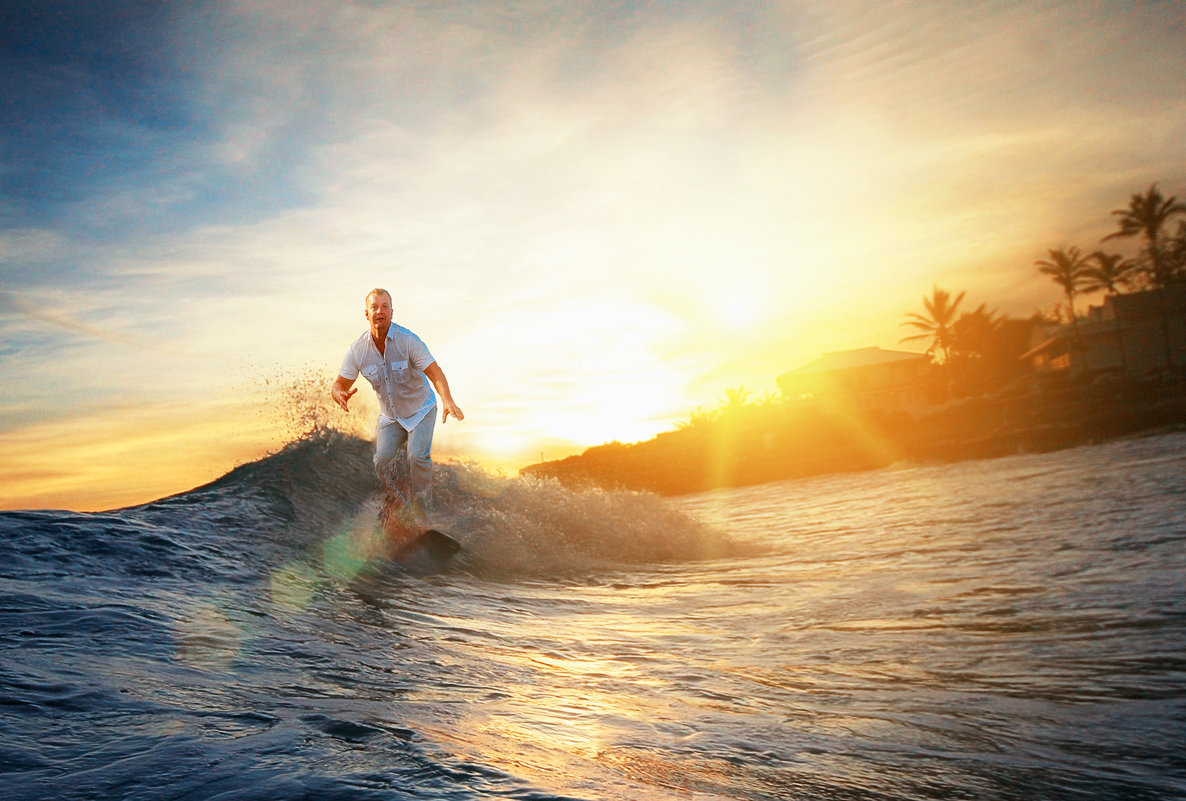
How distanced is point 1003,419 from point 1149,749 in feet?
128

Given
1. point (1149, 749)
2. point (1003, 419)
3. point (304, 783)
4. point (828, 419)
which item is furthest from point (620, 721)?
point (828, 419)

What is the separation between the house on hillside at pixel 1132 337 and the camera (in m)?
38.8

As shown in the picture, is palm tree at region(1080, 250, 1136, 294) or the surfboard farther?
palm tree at region(1080, 250, 1136, 294)

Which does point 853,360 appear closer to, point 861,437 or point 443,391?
point 861,437

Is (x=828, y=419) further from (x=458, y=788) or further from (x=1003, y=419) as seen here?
(x=458, y=788)

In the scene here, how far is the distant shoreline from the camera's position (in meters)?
31.7

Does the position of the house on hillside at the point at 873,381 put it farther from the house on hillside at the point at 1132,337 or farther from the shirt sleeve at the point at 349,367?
the shirt sleeve at the point at 349,367

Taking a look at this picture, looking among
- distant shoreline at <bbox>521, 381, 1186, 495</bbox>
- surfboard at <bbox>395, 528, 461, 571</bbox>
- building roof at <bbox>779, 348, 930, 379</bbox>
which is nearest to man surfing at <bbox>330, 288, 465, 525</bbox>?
surfboard at <bbox>395, 528, 461, 571</bbox>

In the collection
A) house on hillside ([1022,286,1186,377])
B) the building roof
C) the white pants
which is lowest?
the white pants

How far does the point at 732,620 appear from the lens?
17.7ft

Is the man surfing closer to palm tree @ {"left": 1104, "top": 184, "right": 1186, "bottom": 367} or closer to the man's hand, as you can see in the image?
the man's hand

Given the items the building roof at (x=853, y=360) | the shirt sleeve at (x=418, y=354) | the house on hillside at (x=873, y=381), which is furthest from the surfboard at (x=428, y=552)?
the building roof at (x=853, y=360)

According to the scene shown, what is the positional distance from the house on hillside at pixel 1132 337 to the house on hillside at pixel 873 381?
14.0 meters

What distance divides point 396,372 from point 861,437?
38056 millimetres
